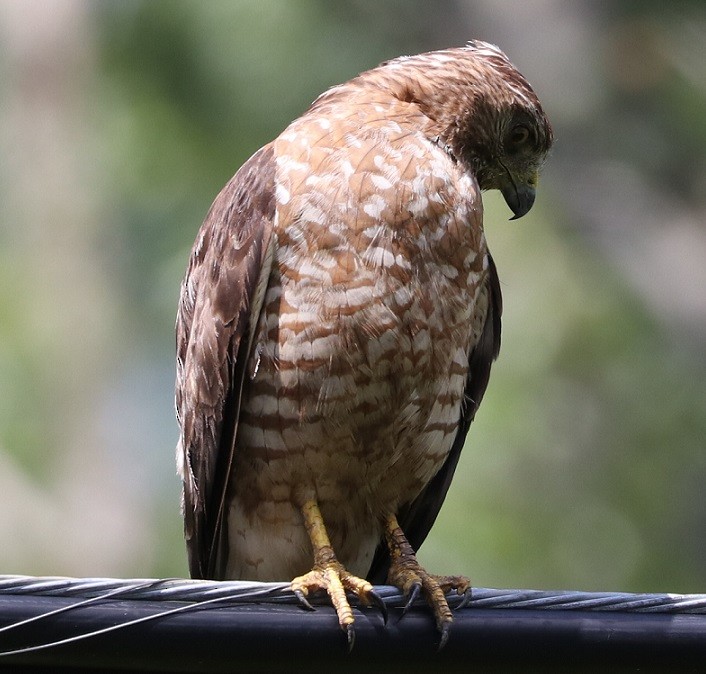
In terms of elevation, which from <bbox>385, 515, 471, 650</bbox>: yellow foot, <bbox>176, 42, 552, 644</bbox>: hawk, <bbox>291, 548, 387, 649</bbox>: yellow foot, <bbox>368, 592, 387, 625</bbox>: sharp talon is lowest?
<bbox>385, 515, 471, 650</bbox>: yellow foot

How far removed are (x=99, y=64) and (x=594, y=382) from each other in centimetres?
567

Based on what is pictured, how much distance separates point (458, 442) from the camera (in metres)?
4.08

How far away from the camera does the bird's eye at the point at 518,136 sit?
13.1 feet

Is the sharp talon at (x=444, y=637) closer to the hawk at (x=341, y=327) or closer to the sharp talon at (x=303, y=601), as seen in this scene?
the sharp talon at (x=303, y=601)

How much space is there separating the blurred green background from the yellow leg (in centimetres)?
534

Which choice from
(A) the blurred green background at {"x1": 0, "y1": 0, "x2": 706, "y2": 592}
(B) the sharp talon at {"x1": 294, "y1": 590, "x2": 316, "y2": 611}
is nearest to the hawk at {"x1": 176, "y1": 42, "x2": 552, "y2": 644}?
(B) the sharp talon at {"x1": 294, "y1": 590, "x2": 316, "y2": 611}

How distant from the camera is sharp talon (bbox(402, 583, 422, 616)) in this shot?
9.86 ft

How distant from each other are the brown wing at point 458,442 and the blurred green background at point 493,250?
469 cm

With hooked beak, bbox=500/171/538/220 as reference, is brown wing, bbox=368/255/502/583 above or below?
below

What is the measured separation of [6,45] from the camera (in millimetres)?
12516

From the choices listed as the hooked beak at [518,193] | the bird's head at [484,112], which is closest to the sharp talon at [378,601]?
the bird's head at [484,112]

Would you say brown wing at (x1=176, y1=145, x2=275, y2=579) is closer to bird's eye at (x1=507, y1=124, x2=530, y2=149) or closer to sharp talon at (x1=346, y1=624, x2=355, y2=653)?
bird's eye at (x1=507, y1=124, x2=530, y2=149)

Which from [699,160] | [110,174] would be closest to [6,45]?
[110,174]

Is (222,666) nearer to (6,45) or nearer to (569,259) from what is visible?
(569,259)
